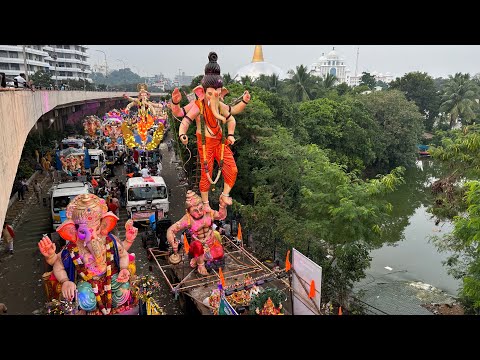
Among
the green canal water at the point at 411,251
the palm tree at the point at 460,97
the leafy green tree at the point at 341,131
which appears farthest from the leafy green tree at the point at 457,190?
the palm tree at the point at 460,97

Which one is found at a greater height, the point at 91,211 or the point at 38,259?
the point at 91,211

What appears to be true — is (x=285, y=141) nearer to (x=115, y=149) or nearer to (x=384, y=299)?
(x=384, y=299)

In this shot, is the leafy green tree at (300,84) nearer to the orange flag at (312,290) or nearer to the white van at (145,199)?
the white van at (145,199)

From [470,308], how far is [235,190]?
9.43m

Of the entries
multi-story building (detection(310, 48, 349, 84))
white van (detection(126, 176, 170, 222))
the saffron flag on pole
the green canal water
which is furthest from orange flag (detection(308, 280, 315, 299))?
multi-story building (detection(310, 48, 349, 84))

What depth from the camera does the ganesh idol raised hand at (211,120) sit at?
9695 millimetres

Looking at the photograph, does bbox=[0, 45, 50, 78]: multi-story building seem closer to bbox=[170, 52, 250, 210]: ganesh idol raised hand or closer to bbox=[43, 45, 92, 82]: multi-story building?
bbox=[43, 45, 92, 82]: multi-story building

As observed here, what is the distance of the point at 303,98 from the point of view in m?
33.8

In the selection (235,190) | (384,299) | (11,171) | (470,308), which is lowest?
(384,299)

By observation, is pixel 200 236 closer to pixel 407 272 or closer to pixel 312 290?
pixel 312 290

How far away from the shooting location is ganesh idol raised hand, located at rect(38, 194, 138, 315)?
716 cm
